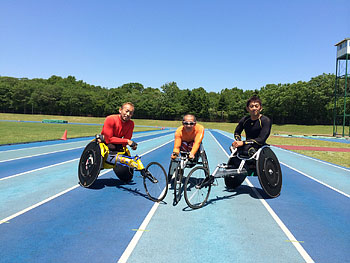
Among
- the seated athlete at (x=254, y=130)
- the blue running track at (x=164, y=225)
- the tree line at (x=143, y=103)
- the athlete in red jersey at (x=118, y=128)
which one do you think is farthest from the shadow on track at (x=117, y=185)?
the tree line at (x=143, y=103)

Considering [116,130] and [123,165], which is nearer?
[123,165]

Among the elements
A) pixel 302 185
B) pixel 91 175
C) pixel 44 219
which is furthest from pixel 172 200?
pixel 302 185

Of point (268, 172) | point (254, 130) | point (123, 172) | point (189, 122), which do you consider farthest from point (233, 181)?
point (123, 172)

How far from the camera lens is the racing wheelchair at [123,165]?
4809 millimetres

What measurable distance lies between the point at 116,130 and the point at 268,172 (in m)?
3.26

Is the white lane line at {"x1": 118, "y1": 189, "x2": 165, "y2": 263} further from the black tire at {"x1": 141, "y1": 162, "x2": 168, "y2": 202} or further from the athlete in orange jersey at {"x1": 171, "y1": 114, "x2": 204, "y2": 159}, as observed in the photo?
the athlete in orange jersey at {"x1": 171, "y1": 114, "x2": 204, "y2": 159}

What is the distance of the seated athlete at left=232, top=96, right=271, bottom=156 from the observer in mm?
5056

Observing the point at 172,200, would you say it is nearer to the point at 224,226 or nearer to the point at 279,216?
the point at 224,226

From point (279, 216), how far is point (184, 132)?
229 cm

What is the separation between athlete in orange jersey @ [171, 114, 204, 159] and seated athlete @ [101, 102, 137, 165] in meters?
0.96

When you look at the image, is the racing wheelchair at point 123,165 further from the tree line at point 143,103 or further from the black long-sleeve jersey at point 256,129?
the tree line at point 143,103

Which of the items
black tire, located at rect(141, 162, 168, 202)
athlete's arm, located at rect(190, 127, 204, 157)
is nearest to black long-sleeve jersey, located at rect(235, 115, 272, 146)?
athlete's arm, located at rect(190, 127, 204, 157)

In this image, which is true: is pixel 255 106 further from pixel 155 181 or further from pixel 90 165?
pixel 90 165

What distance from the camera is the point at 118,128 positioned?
5.49 metres
